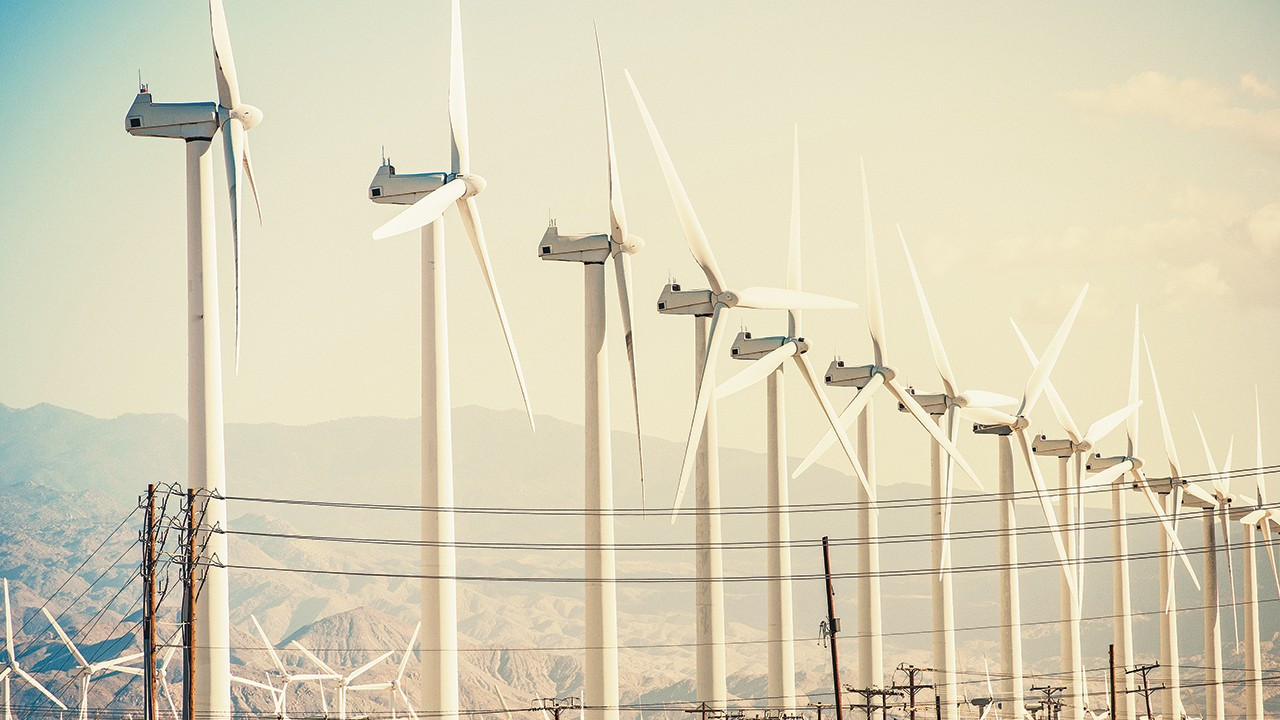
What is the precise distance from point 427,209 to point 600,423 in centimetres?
1159

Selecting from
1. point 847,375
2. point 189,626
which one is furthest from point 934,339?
point 189,626

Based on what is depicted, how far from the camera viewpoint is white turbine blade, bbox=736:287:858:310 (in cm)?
6650

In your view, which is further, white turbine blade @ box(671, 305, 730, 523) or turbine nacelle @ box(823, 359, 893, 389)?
turbine nacelle @ box(823, 359, 893, 389)

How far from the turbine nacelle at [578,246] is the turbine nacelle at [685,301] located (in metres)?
5.55

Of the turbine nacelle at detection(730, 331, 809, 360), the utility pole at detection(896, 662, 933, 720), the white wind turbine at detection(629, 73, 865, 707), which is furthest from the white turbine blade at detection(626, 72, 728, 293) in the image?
the utility pole at detection(896, 662, 933, 720)

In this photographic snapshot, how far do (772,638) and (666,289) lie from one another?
15455mm

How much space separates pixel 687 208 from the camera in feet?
203

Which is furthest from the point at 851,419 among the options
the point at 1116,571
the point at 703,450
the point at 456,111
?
the point at 1116,571

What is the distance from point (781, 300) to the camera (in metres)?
67.2

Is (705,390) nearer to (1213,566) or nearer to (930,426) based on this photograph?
(930,426)

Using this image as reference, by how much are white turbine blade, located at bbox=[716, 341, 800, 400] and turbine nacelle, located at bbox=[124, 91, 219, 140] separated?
1990 centimetres

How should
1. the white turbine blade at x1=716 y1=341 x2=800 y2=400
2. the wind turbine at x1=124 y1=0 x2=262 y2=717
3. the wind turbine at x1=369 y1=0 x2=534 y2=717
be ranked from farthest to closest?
the white turbine blade at x1=716 y1=341 x2=800 y2=400 < the wind turbine at x1=369 y1=0 x2=534 y2=717 < the wind turbine at x1=124 y1=0 x2=262 y2=717

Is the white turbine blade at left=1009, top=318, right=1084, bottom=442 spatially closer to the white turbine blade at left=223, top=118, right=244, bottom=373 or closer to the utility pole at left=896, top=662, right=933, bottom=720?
the utility pole at left=896, top=662, right=933, bottom=720

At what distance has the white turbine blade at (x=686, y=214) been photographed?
58.9 m
